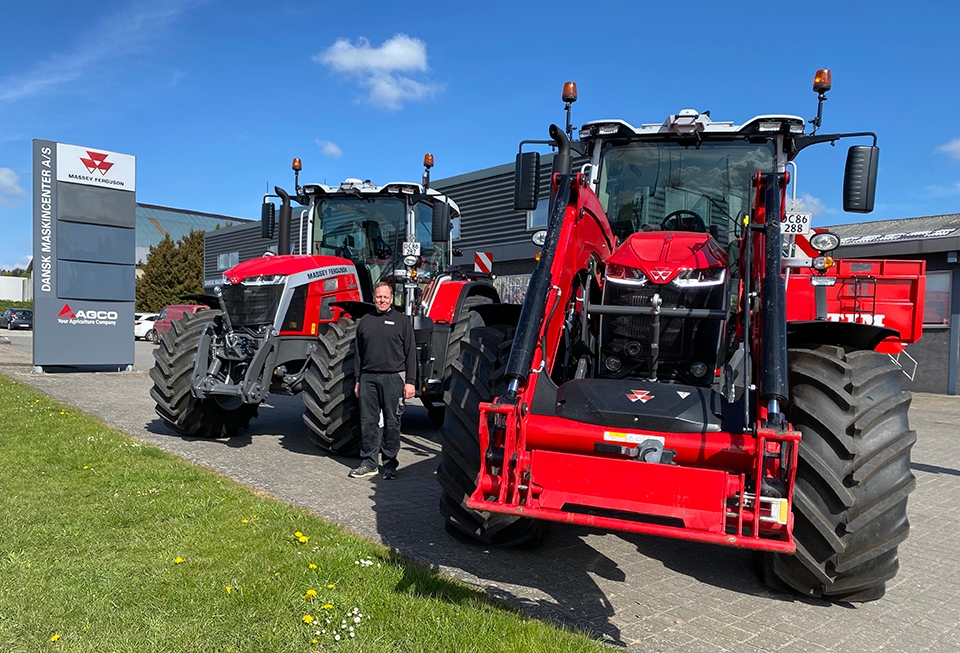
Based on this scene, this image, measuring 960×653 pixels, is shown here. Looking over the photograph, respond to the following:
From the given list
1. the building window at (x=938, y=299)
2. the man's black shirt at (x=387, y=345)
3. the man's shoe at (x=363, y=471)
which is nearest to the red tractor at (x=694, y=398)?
the man's black shirt at (x=387, y=345)

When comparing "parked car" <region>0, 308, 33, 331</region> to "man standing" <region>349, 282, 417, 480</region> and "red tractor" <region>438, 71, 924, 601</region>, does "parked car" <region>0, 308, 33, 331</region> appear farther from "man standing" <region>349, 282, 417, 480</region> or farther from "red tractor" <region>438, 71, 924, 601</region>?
"red tractor" <region>438, 71, 924, 601</region>

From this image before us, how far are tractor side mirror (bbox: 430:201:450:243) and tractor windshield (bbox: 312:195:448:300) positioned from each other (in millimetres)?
428

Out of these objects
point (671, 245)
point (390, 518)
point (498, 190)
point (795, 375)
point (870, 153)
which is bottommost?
point (390, 518)

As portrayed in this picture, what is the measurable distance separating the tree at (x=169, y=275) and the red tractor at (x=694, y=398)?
41.0 meters

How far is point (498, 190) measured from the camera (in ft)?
72.6

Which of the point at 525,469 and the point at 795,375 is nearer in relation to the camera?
the point at 525,469

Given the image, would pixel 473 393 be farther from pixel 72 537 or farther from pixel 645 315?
pixel 72 537

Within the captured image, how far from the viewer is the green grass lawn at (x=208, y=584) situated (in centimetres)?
337

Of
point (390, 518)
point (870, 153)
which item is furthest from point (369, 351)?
point (870, 153)

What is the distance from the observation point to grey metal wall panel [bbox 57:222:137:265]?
16031 millimetres

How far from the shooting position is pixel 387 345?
676 centimetres

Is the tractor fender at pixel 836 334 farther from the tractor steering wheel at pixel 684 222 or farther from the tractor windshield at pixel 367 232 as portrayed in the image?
the tractor windshield at pixel 367 232

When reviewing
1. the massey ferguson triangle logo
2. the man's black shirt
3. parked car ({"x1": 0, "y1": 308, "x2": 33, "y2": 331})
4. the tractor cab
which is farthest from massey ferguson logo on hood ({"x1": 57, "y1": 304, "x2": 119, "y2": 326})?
parked car ({"x1": 0, "y1": 308, "x2": 33, "y2": 331})

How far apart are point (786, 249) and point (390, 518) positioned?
3.57 meters
